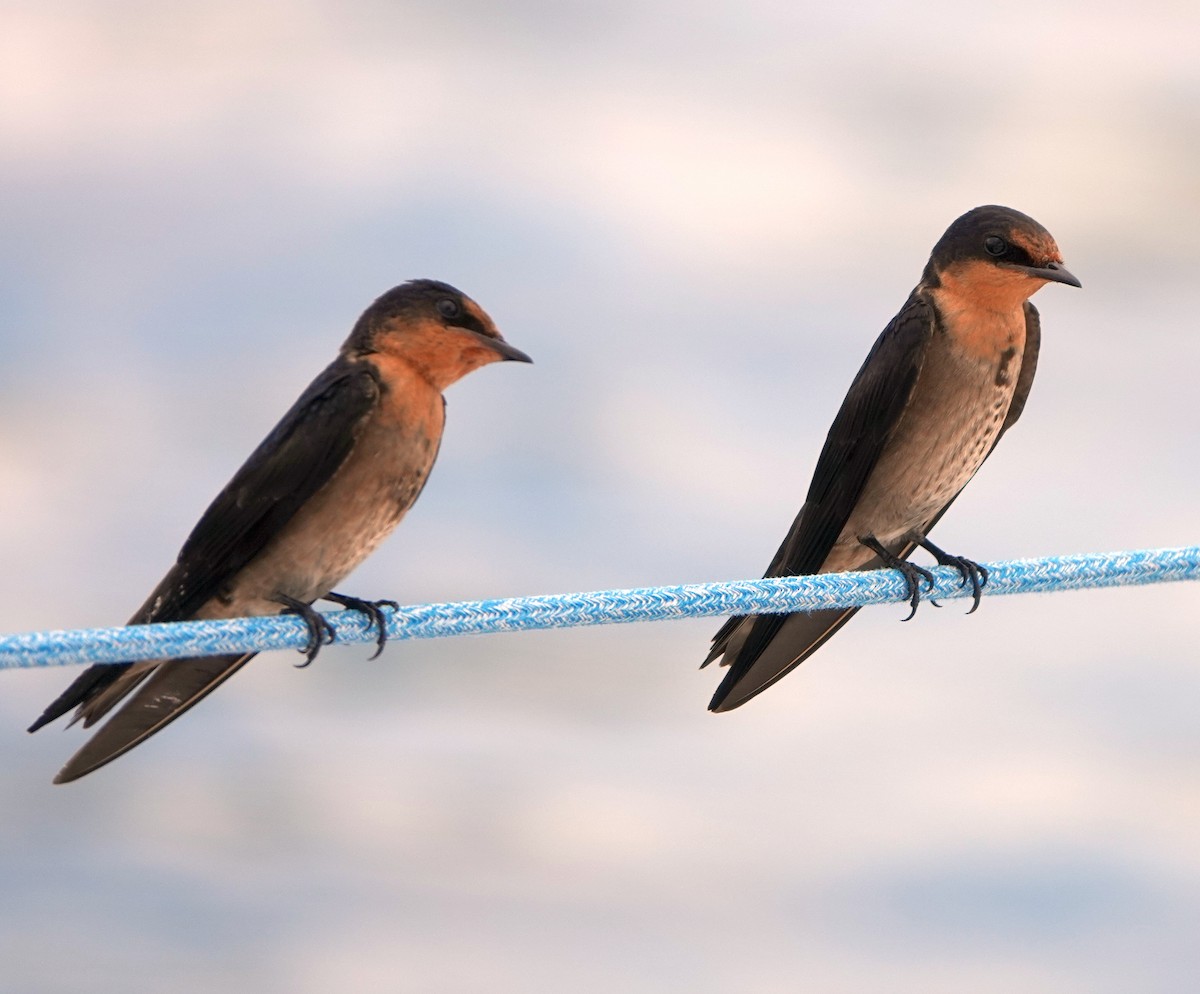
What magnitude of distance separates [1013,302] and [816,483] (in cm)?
49

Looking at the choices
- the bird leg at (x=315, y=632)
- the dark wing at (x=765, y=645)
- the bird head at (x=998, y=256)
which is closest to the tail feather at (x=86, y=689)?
the bird leg at (x=315, y=632)

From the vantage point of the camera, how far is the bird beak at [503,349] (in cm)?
268

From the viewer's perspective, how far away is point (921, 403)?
3.29 meters

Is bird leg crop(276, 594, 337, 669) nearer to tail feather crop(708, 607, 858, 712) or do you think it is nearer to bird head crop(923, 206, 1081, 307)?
tail feather crop(708, 607, 858, 712)

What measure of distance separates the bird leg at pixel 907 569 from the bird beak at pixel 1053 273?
0.55m

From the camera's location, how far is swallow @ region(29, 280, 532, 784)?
2791mm

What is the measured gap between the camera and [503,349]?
2.74 m

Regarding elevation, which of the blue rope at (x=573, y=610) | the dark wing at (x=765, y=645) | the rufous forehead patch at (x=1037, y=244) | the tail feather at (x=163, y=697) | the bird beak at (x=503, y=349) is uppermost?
the rufous forehead patch at (x=1037, y=244)

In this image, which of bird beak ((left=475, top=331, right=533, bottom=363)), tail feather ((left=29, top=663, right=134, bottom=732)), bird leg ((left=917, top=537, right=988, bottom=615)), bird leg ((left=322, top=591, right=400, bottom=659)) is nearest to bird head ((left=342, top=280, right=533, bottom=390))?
bird beak ((left=475, top=331, right=533, bottom=363))

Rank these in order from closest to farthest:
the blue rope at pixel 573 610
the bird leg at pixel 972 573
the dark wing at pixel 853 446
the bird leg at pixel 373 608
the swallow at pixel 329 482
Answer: the blue rope at pixel 573 610, the bird leg at pixel 373 608, the swallow at pixel 329 482, the bird leg at pixel 972 573, the dark wing at pixel 853 446

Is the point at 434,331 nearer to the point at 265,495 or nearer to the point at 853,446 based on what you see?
the point at 265,495

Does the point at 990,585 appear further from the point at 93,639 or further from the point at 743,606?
the point at 93,639

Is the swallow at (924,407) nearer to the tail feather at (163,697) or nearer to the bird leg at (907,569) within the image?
the bird leg at (907,569)

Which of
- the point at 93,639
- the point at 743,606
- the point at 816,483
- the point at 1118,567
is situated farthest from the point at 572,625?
the point at 816,483
